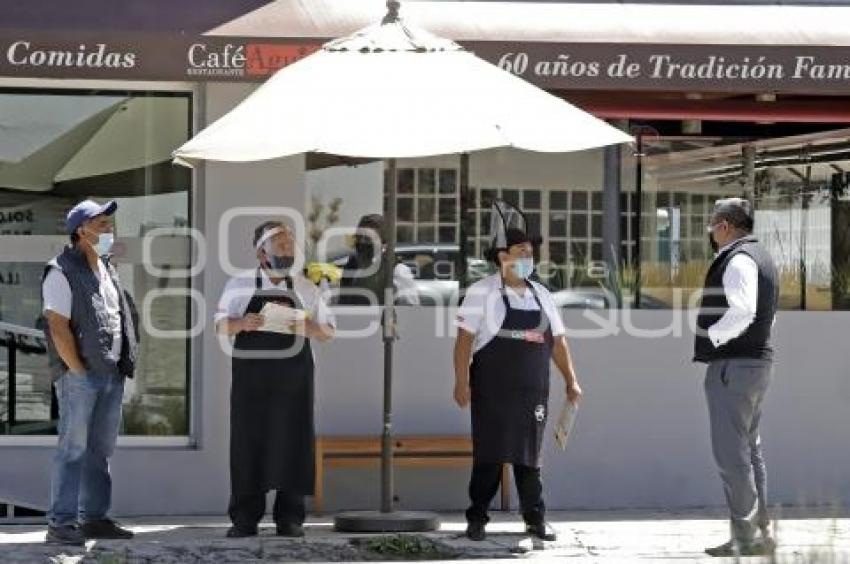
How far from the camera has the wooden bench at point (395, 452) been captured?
11.1 metres

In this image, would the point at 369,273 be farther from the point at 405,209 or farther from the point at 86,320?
the point at 86,320

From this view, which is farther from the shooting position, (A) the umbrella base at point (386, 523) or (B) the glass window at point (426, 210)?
(B) the glass window at point (426, 210)

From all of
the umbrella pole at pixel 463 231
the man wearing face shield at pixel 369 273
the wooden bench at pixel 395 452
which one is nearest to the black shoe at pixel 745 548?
the wooden bench at pixel 395 452

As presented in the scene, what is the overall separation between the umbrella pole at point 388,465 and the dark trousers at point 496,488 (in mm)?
438

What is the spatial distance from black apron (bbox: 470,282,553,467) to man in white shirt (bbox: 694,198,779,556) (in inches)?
34.6

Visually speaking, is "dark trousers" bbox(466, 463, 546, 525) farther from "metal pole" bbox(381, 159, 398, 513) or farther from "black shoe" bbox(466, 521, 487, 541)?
"metal pole" bbox(381, 159, 398, 513)

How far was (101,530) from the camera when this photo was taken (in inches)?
395

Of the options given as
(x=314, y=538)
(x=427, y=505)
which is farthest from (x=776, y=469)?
(x=314, y=538)

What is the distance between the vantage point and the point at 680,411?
454 inches

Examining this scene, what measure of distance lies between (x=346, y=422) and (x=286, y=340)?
1.49 metres

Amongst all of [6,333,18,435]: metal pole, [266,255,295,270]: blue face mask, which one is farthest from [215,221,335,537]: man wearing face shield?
[6,333,18,435]: metal pole

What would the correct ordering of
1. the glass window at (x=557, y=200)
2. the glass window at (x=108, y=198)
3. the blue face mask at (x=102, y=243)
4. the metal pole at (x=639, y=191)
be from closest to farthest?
Result: the blue face mask at (x=102, y=243) → the glass window at (x=108, y=198) → the glass window at (x=557, y=200) → the metal pole at (x=639, y=191)

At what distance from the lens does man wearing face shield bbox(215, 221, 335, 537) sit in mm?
9930

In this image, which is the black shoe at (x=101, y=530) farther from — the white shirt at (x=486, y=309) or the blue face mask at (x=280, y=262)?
the white shirt at (x=486, y=309)
